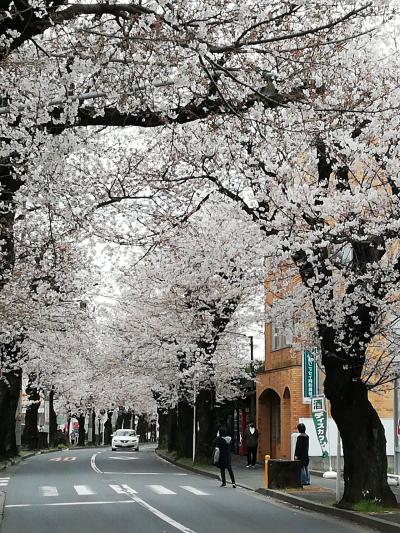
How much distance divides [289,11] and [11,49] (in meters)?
2.85

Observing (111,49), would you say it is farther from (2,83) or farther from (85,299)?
(85,299)

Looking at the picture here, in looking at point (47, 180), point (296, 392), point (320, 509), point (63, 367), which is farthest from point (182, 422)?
point (47, 180)

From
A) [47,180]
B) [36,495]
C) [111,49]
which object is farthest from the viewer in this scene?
[36,495]

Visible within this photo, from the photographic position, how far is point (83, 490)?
23.1m

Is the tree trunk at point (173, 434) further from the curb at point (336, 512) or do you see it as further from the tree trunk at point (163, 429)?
the curb at point (336, 512)

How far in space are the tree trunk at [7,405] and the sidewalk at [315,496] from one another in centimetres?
774

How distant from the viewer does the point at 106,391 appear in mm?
72188

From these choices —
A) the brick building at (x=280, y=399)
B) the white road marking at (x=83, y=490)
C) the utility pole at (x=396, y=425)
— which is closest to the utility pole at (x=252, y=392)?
the brick building at (x=280, y=399)

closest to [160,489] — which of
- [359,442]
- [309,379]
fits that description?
[309,379]

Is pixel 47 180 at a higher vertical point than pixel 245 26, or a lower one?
lower

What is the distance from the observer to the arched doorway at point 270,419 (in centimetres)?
3800

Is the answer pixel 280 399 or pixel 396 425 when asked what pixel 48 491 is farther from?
pixel 280 399

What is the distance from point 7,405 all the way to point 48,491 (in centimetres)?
1360

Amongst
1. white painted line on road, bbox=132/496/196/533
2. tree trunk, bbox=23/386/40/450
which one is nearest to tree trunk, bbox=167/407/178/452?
tree trunk, bbox=23/386/40/450
